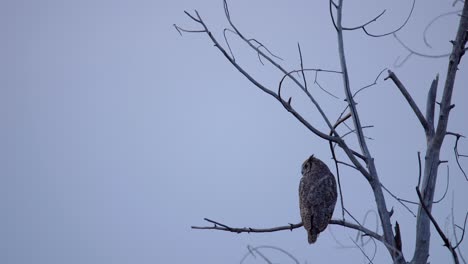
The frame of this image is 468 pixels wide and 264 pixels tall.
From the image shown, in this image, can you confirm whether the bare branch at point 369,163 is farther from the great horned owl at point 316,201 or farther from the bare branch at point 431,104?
the great horned owl at point 316,201

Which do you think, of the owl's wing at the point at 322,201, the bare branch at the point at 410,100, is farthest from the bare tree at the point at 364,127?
the owl's wing at the point at 322,201

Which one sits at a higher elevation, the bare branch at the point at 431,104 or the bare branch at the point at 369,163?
the bare branch at the point at 431,104

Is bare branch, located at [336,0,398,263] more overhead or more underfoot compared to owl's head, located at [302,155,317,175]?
more underfoot

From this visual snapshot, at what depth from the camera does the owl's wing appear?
20.6ft

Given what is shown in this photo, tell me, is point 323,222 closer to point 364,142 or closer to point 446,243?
point 364,142

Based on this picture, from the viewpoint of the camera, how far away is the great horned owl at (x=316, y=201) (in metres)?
6.30

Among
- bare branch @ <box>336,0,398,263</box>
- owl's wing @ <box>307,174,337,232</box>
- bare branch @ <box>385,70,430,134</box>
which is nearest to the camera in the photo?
bare branch @ <box>336,0,398,263</box>

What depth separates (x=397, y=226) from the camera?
2982 millimetres

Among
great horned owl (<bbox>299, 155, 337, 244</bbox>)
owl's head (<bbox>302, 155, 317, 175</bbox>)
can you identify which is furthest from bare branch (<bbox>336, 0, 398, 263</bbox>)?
owl's head (<bbox>302, 155, 317, 175</bbox>)

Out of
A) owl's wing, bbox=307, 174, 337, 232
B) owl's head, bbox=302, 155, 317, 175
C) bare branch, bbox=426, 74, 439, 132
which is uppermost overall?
owl's head, bbox=302, 155, 317, 175

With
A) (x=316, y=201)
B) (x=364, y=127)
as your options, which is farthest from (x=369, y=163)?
(x=316, y=201)

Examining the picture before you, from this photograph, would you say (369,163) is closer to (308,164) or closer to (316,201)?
(316,201)

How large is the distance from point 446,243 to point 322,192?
386cm

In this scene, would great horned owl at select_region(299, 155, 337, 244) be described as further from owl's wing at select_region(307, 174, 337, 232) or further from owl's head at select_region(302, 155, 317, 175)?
owl's head at select_region(302, 155, 317, 175)
